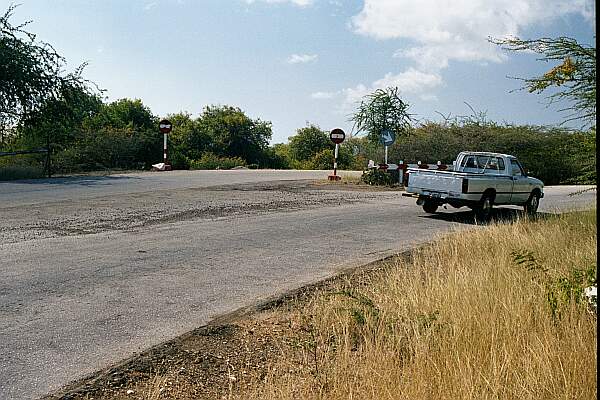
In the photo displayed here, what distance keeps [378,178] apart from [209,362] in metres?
19.0

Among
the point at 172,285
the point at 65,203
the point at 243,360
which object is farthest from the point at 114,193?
the point at 243,360

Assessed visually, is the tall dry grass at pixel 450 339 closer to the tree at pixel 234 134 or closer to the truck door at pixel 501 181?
the truck door at pixel 501 181

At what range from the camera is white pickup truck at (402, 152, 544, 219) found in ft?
51.4

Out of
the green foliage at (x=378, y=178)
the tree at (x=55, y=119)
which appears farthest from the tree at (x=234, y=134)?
the green foliage at (x=378, y=178)

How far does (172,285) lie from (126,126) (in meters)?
34.9

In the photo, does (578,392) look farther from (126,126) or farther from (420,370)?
(126,126)

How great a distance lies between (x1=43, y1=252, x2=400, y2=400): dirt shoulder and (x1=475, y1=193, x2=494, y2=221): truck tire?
9715 millimetres

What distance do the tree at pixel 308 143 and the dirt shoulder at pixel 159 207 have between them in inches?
1311

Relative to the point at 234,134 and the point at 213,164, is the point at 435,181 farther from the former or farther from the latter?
the point at 234,134

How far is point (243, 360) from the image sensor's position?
5562 millimetres

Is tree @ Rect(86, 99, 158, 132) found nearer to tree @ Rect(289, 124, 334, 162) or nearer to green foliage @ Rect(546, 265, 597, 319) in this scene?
tree @ Rect(289, 124, 334, 162)

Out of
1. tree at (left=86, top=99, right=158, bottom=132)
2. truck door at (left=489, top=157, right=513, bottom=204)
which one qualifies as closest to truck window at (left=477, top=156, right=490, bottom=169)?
truck door at (left=489, top=157, right=513, bottom=204)

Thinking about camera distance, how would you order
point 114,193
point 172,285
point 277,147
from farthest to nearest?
point 277,147 < point 114,193 < point 172,285

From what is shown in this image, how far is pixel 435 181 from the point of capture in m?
16.0
